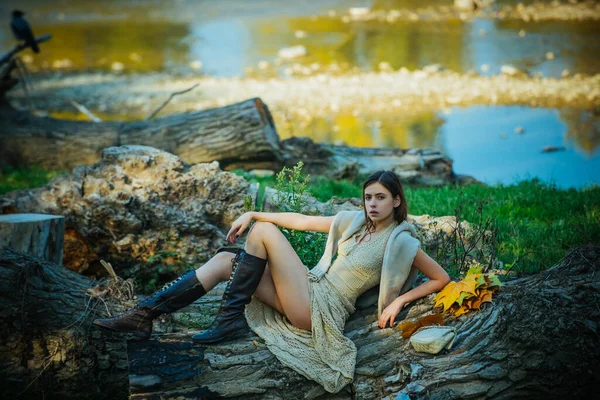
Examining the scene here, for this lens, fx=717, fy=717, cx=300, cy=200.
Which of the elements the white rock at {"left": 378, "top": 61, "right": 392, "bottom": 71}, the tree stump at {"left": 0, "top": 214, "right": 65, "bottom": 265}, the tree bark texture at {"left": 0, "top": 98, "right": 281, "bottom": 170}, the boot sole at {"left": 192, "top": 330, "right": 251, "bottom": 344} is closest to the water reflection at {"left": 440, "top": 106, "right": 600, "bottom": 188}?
the white rock at {"left": 378, "top": 61, "right": 392, "bottom": 71}

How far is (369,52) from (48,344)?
1348 cm

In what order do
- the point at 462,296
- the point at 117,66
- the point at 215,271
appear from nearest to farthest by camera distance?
the point at 462,296 → the point at 215,271 → the point at 117,66

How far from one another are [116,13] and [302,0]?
20.8 feet

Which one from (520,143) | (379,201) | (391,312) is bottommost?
(520,143)

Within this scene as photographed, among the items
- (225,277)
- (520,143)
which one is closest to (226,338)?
(225,277)

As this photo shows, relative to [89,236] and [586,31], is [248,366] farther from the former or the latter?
[586,31]

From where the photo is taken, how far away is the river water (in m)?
11.1

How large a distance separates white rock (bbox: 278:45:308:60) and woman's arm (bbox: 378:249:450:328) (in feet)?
42.6

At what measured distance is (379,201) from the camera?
4641 mm

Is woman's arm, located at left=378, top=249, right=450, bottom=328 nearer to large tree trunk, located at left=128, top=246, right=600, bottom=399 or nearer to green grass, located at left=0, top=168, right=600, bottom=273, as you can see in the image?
large tree trunk, located at left=128, top=246, right=600, bottom=399

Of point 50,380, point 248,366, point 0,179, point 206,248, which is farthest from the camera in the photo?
point 0,179

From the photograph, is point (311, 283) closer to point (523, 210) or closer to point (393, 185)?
point (393, 185)

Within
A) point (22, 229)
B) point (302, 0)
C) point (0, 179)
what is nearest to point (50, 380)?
point (22, 229)

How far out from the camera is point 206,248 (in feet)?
21.0
